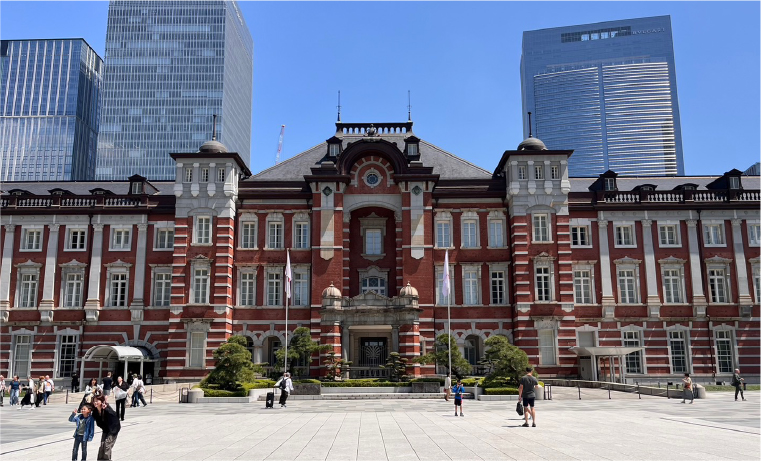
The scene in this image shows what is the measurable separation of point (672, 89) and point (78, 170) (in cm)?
14590

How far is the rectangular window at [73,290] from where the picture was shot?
151 ft

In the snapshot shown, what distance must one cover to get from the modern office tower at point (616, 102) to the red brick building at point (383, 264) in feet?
423

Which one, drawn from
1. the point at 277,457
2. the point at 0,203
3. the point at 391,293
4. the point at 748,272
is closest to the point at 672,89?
the point at 748,272

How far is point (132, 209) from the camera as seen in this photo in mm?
46844

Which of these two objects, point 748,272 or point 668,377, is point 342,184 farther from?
point 748,272

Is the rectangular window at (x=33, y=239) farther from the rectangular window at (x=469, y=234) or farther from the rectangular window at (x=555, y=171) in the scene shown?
the rectangular window at (x=555, y=171)

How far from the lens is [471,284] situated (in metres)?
45.9

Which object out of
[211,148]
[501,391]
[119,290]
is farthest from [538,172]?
[119,290]

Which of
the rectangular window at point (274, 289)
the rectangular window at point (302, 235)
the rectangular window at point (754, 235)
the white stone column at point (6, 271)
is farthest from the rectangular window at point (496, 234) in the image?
the white stone column at point (6, 271)

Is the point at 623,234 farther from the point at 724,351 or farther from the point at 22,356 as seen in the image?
the point at 22,356

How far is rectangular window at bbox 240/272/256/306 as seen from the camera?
45719 mm

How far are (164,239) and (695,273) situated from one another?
36910mm

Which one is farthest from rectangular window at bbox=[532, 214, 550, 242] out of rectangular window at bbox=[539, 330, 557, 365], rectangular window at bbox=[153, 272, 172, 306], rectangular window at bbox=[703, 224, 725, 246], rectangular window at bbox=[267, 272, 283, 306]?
rectangular window at bbox=[153, 272, 172, 306]

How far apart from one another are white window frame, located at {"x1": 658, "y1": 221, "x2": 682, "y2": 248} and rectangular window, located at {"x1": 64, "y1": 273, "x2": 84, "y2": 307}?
132 ft
